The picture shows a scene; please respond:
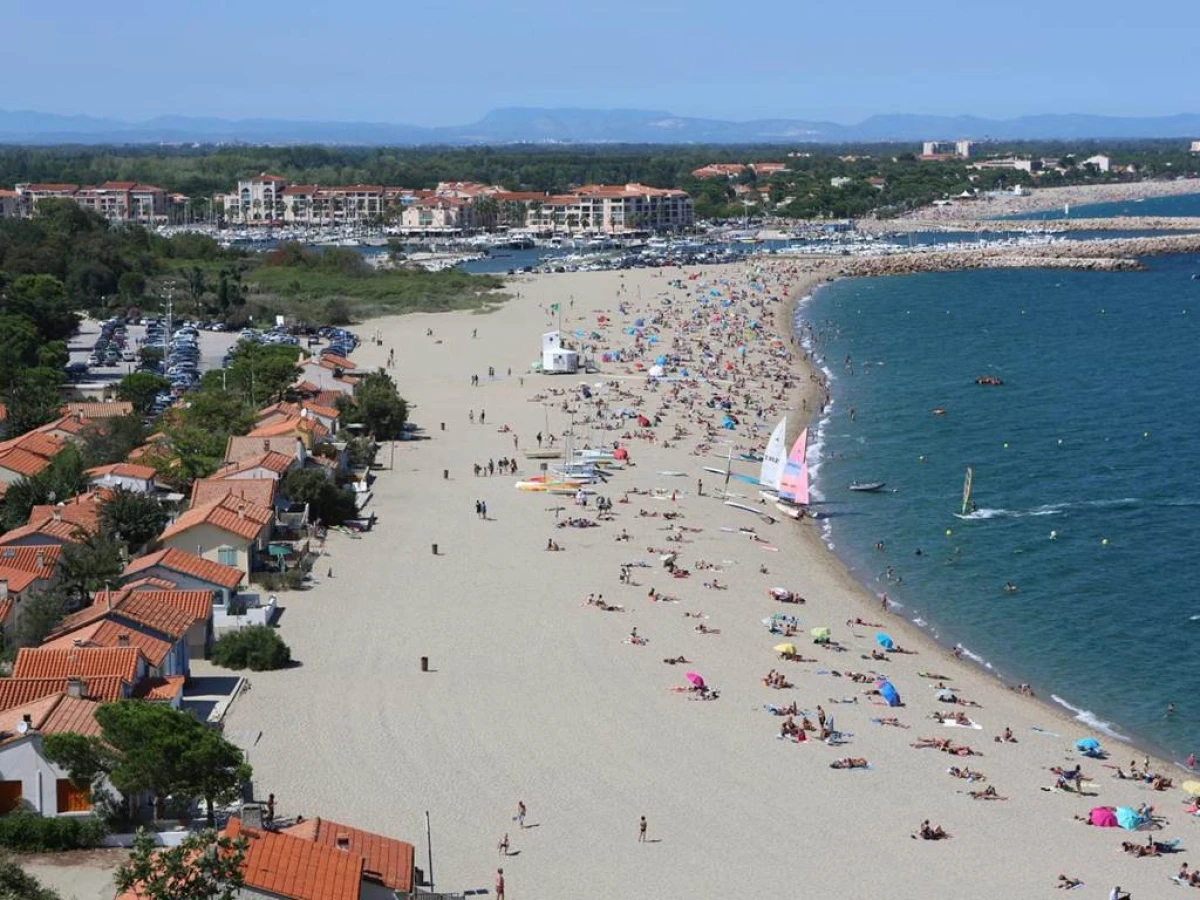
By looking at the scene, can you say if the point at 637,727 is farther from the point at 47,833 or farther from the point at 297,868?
the point at 47,833

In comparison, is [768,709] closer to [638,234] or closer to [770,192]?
[638,234]

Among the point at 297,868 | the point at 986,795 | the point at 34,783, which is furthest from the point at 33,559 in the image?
the point at 986,795

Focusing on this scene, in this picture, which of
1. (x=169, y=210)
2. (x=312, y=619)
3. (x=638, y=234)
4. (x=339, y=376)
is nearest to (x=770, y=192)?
(x=638, y=234)

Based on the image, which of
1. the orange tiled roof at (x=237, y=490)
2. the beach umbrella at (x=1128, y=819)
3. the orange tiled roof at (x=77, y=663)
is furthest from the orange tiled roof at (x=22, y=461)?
the beach umbrella at (x=1128, y=819)

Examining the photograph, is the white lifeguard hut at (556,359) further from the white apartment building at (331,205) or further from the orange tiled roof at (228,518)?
the white apartment building at (331,205)

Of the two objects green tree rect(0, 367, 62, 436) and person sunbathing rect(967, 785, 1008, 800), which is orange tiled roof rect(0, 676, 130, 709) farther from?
green tree rect(0, 367, 62, 436)

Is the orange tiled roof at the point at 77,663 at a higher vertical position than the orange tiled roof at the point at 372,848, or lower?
higher

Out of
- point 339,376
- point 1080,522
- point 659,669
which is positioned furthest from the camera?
point 339,376

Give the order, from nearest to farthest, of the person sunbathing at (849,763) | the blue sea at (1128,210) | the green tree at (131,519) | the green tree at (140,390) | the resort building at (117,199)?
the person sunbathing at (849,763), the green tree at (131,519), the green tree at (140,390), the resort building at (117,199), the blue sea at (1128,210)
